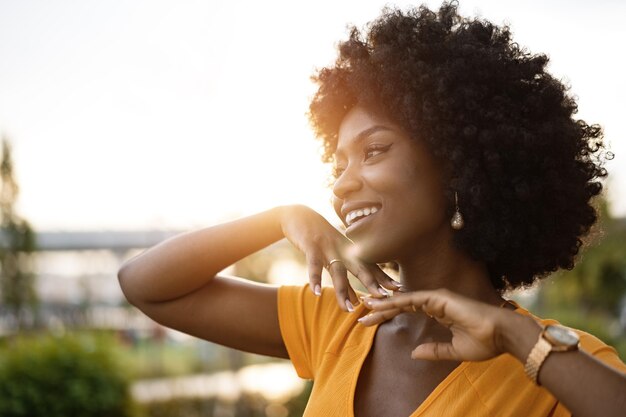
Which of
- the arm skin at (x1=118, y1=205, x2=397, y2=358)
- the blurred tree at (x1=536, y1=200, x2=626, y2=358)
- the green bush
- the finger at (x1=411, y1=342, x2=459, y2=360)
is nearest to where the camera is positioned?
the finger at (x1=411, y1=342, x2=459, y2=360)

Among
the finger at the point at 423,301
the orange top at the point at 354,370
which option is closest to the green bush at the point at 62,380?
the orange top at the point at 354,370

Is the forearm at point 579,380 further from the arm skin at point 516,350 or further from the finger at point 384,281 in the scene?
the finger at point 384,281

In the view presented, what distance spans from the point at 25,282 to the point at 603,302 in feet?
45.0

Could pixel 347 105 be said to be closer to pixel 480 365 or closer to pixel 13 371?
pixel 480 365

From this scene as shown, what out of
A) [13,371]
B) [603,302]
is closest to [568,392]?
[13,371]

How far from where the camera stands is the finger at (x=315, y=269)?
212 centimetres

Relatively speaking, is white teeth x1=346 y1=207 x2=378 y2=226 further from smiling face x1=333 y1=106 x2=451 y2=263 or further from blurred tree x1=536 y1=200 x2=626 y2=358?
blurred tree x1=536 y1=200 x2=626 y2=358

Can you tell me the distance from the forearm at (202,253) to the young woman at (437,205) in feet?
0.63

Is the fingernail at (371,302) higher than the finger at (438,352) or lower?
higher

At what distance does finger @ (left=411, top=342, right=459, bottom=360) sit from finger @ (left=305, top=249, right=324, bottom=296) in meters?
0.38

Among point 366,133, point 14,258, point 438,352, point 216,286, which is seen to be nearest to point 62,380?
point 216,286

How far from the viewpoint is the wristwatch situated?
1633 mm

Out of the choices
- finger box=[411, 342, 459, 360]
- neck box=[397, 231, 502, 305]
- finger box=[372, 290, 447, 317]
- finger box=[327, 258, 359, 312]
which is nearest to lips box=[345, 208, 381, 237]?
finger box=[327, 258, 359, 312]

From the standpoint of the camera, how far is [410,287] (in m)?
2.37
